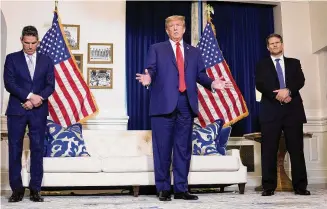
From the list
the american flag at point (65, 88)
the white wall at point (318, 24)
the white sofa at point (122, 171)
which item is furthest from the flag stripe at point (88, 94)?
the white wall at point (318, 24)

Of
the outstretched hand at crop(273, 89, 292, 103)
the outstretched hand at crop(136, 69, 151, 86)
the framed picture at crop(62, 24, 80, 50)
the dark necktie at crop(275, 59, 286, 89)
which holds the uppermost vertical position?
the framed picture at crop(62, 24, 80, 50)

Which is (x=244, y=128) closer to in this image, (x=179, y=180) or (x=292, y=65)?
(x=292, y=65)

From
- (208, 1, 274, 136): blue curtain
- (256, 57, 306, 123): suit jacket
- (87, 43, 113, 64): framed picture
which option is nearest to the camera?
(256, 57, 306, 123): suit jacket

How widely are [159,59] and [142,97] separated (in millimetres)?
2333

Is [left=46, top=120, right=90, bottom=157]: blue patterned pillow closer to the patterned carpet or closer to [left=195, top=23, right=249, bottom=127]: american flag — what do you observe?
the patterned carpet

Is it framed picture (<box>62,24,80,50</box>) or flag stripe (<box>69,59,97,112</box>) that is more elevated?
framed picture (<box>62,24,80,50</box>)

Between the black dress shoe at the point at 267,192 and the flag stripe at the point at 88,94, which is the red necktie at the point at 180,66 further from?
the flag stripe at the point at 88,94

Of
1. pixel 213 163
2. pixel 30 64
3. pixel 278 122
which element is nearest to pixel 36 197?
pixel 30 64

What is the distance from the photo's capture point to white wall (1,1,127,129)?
17.4 ft

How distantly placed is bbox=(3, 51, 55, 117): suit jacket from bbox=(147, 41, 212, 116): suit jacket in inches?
32.6

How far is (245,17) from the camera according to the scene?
6.07 meters

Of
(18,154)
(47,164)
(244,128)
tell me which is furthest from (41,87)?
(244,128)

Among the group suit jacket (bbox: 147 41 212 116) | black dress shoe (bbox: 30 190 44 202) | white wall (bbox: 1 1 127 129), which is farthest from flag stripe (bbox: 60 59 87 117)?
suit jacket (bbox: 147 41 212 116)

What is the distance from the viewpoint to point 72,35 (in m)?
5.41
